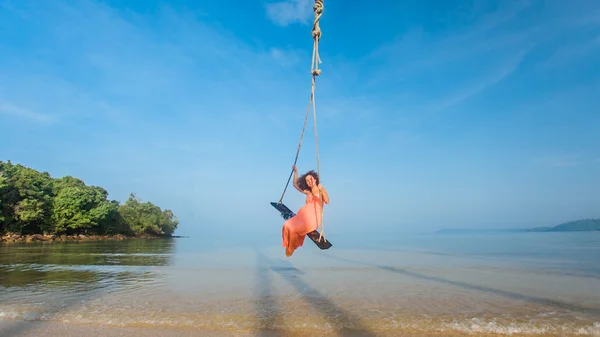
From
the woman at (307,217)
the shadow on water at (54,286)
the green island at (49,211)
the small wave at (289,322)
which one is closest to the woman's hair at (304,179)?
the woman at (307,217)

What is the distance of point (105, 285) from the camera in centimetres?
1106

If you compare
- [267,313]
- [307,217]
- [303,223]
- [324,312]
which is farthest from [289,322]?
[307,217]

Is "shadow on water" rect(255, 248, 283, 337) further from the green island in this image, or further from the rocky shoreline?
the rocky shoreline

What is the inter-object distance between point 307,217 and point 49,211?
49062mm

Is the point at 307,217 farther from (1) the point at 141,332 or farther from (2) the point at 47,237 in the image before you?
(2) the point at 47,237

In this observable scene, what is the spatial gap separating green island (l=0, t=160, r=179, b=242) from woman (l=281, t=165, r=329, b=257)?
40.1 meters

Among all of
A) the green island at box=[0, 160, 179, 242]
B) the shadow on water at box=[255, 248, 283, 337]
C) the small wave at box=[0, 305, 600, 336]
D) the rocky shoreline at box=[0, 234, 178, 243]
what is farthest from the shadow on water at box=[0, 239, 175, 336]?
the rocky shoreline at box=[0, 234, 178, 243]

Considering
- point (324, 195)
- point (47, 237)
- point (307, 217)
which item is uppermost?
point (324, 195)

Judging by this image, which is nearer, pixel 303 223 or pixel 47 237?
pixel 303 223

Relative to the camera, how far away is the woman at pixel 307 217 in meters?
6.75

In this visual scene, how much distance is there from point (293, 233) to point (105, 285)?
7877 millimetres

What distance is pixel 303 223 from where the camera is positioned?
674cm

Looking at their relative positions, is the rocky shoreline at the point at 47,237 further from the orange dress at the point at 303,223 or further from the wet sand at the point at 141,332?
the orange dress at the point at 303,223

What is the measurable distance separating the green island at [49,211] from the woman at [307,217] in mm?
40127
